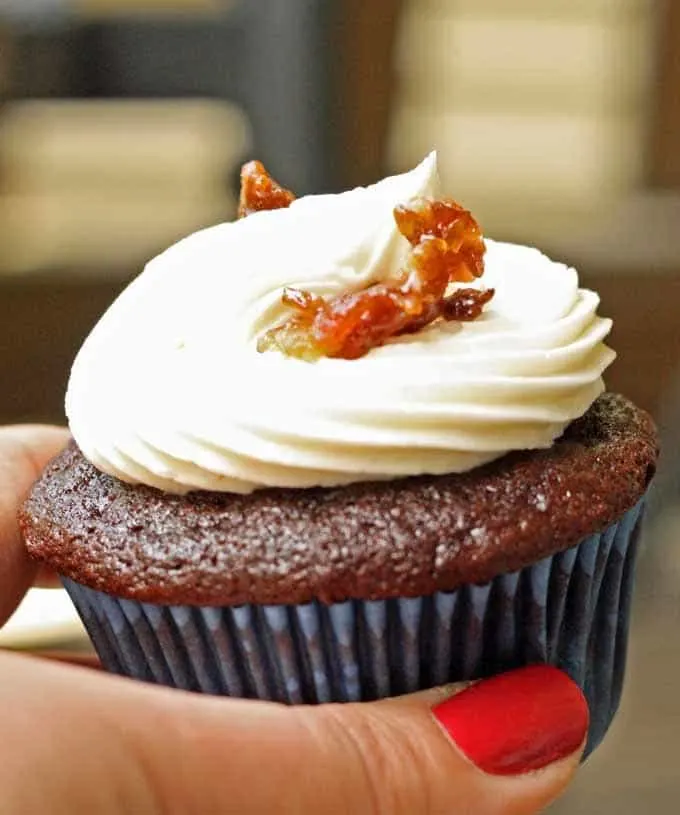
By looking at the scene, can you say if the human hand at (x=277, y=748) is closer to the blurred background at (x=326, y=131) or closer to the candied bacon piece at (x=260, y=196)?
the candied bacon piece at (x=260, y=196)

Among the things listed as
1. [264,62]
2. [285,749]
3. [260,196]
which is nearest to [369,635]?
[285,749]

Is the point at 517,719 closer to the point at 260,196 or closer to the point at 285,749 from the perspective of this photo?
the point at 285,749

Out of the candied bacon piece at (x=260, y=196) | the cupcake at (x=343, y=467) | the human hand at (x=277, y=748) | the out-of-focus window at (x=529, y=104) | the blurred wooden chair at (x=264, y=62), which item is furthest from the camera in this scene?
the out-of-focus window at (x=529, y=104)

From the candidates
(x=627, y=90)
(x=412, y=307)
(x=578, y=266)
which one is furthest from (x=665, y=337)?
(x=412, y=307)

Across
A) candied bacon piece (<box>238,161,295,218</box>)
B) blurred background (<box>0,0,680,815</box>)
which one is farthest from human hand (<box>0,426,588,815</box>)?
blurred background (<box>0,0,680,815</box>)

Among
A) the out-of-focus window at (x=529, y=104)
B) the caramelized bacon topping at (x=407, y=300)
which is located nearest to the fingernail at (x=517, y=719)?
the caramelized bacon topping at (x=407, y=300)

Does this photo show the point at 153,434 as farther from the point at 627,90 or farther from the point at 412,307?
the point at 627,90

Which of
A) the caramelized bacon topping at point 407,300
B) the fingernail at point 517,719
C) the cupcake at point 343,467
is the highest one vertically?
the caramelized bacon topping at point 407,300

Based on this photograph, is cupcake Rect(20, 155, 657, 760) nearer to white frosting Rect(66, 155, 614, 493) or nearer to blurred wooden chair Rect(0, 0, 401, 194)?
white frosting Rect(66, 155, 614, 493)
